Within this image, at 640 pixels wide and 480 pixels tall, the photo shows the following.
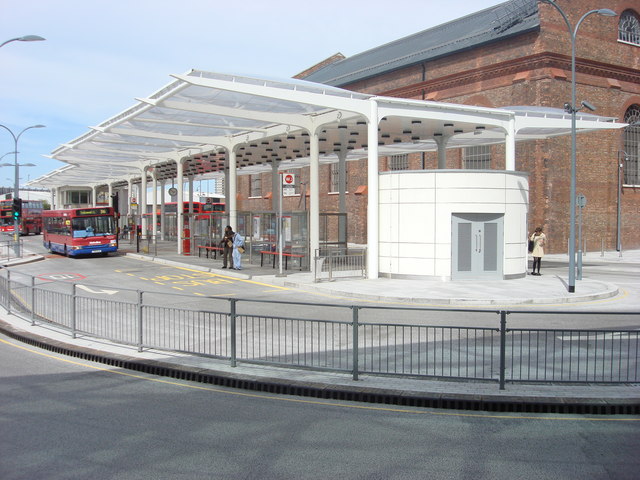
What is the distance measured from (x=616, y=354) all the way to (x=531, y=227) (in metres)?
26.4

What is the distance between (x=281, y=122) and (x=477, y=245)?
870 centimetres

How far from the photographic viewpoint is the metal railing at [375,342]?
25.0ft

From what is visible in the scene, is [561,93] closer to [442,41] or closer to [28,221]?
[442,41]

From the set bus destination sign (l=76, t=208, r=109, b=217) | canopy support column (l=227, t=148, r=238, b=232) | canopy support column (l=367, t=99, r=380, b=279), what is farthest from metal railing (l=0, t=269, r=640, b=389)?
bus destination sign (l=76, t=208, r=109, b=217)

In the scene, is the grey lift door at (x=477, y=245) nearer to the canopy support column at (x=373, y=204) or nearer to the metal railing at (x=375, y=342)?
the canopy support column at (x=373, y=204)

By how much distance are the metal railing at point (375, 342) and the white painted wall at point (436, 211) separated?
7921 millimetres

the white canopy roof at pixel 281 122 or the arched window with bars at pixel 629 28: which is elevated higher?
the arched window with bars at pixel 629 28

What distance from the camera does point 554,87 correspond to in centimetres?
3294

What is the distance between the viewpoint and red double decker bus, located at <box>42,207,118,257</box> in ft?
106

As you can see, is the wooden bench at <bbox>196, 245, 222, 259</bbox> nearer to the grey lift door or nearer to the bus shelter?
the bus shelter

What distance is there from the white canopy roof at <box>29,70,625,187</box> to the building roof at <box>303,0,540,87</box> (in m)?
8.70

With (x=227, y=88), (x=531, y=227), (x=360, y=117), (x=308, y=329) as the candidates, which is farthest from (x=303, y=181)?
(x=308, y=329)

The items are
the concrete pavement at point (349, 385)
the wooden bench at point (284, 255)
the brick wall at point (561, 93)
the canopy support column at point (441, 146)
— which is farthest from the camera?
the brick wall at point (561, 93)

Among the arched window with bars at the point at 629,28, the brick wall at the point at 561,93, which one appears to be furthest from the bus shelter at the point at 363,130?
the arched window with bars at the point at 629,28
